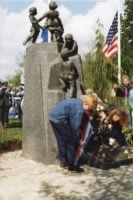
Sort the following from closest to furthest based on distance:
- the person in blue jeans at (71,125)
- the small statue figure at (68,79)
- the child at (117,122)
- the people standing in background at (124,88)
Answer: the person in blue jeans at (71,125) → the child at (117,122) → the small statue figure at (68,79) → the people standing in background at (124,88)

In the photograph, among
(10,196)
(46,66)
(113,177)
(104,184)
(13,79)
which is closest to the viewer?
(10,196)

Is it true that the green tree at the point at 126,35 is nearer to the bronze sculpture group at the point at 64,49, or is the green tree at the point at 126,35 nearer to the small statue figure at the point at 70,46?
the bronze sculpture group at the point at 64,49

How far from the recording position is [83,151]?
8172mm

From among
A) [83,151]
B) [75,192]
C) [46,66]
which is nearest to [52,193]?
[75,192]

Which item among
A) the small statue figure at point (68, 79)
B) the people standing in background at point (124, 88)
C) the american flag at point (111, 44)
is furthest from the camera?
the american flag at point (111, 44)

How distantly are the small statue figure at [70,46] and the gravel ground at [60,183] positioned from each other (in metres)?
2.01

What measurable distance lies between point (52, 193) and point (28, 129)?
3.15 m

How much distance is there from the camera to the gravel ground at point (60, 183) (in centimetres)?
671

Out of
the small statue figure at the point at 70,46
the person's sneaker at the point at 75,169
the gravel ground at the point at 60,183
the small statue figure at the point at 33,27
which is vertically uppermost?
the small statue figure at the point at 33,27

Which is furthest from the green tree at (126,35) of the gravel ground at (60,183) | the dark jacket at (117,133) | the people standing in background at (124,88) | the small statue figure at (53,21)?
the gravel ground at (60,183)

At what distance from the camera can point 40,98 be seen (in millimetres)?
9242

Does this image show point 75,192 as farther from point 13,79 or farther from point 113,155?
point 13,79

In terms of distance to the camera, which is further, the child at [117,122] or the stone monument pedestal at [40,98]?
the stone monument pedestal at [40,98]

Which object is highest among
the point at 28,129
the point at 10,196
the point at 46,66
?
the point at 46,66
